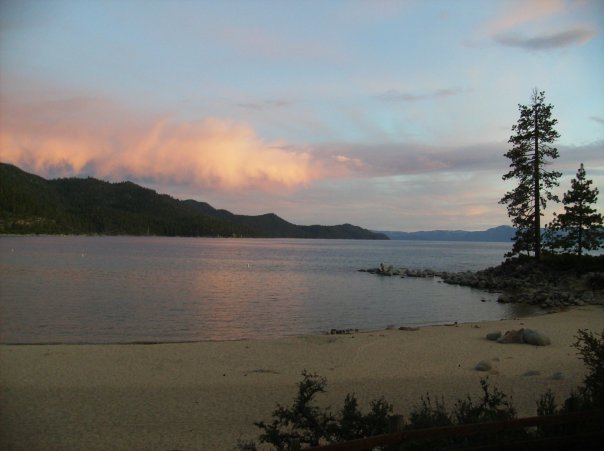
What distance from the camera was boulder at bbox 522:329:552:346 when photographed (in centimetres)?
1459

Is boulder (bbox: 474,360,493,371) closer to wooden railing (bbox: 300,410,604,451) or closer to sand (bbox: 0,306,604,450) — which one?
sand (bbox: 0,306,604,450)

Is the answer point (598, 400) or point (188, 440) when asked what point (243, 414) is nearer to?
point (188, 440)

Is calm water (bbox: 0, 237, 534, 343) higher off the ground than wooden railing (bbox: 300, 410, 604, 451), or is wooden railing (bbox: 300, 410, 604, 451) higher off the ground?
wooden railing (bbox: 300, 410, 604, 451)

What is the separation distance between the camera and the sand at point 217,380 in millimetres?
8234

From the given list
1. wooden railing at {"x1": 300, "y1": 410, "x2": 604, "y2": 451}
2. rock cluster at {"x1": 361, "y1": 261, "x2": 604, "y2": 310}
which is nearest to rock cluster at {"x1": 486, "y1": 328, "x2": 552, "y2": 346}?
wooden railing at {"x1": 300, "y1": 410, "x2": 604, "y2": 451}

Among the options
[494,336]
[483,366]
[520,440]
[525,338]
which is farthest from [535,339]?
[520,440]

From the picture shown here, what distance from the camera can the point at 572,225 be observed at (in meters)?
34.4

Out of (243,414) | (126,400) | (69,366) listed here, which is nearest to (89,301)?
(69,366)

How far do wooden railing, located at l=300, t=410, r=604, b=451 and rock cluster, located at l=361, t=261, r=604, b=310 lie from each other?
2239 cm

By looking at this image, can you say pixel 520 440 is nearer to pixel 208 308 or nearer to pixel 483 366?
pixel 483 366

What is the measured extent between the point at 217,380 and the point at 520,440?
818cm

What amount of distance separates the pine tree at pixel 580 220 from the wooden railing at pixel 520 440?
110 ft

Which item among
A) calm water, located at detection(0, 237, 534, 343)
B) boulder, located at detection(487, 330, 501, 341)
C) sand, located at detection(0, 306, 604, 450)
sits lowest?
calm water, located at detection(0, 237, 534, 343)

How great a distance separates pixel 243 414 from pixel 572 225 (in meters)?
32.6
